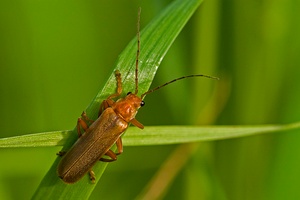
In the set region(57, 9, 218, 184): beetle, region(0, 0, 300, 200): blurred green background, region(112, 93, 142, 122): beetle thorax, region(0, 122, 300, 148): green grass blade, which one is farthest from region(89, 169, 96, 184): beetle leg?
region(0, 0, 300, 200): blurred green background

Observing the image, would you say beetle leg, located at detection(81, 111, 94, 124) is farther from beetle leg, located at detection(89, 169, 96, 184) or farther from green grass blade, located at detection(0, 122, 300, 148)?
beetle leg, located at detection(89, 169, 96, 184)

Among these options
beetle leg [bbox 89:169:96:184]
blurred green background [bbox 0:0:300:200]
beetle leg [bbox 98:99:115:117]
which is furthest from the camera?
blurred green background [bbox 0:0:300:200]

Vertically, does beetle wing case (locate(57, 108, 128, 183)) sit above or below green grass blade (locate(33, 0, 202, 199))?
below

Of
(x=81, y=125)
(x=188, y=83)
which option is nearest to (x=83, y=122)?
(x=81, y=125)

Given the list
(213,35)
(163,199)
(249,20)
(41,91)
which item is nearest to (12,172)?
(41,91)

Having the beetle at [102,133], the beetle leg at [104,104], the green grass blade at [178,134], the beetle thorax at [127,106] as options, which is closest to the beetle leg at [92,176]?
the beetle at [102,133]

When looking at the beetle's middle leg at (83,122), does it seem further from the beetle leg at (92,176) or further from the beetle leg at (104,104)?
the beetle leg at (92,176)
